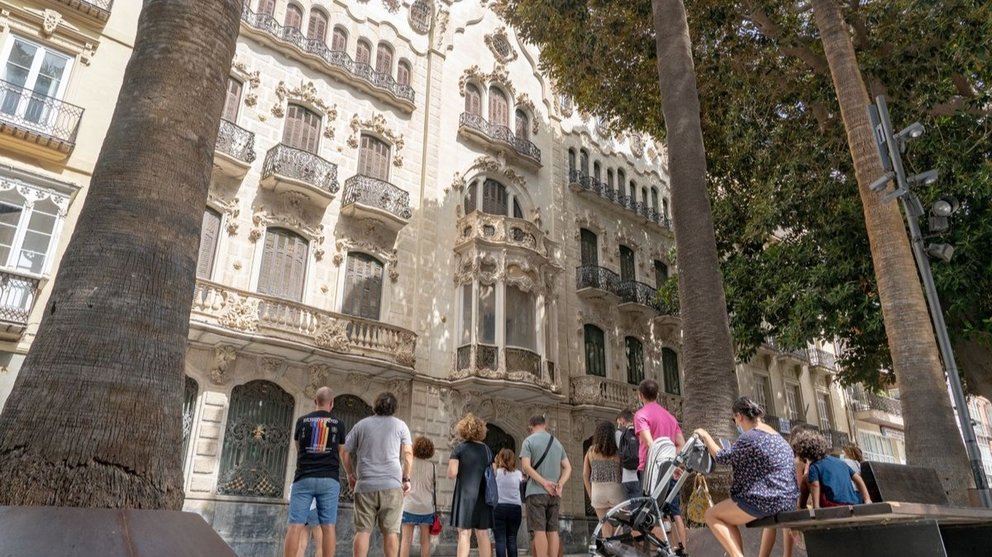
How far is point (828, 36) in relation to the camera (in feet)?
34.7

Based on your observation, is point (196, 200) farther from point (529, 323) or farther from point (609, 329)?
point (609, 329)

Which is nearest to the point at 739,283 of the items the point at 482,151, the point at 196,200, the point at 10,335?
the point at 482,151

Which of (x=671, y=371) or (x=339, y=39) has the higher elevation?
(x=339, y=39)

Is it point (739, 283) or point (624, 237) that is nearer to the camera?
point (739, 283)

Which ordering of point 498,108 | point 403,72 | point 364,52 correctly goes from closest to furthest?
point 364,52, point 403,72, point 498,108

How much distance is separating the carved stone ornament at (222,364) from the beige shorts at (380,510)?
8882 millimetres

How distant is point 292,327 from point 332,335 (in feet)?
3.34

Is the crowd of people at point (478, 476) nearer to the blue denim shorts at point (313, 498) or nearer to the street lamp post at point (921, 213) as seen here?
the blue denim shorts at point (313, 498)

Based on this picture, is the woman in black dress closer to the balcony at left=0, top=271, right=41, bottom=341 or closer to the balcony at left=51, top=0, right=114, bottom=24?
the balcony at left=0, top=271, right=41, bottom=341

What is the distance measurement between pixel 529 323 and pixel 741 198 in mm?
7216

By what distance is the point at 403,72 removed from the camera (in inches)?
828

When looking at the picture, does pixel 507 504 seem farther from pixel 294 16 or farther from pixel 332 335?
pixel 294 16

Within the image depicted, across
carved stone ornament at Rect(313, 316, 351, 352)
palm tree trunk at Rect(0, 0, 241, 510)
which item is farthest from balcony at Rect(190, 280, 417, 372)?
palm tree trunk at Rect(0, 0, 241, 510)

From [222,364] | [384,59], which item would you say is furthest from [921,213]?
[384,59]
